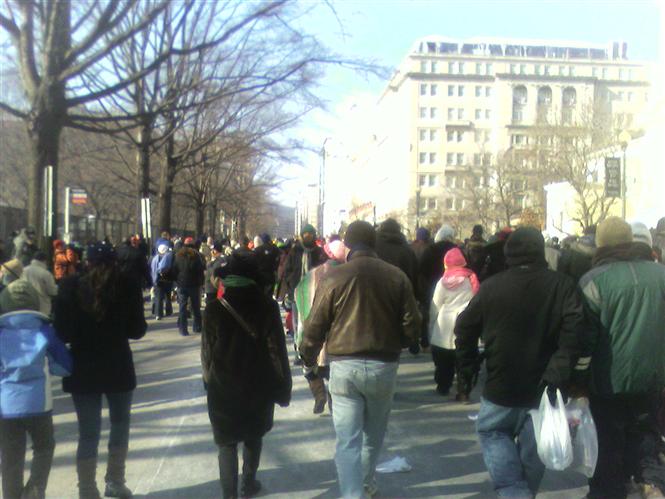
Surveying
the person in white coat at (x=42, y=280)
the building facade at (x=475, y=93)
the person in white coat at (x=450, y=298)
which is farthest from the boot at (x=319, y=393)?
the building facade at (x=475, y=93)

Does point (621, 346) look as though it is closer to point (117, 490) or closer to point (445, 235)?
point (117, 490)

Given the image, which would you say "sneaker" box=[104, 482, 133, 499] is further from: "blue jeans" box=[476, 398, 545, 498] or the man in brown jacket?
"blue jeans" box=[476, 398, 545, 498]

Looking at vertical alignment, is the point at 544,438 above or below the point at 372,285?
below

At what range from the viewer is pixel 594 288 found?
16.3 ft

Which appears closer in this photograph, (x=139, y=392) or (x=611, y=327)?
(x=611, y=327)

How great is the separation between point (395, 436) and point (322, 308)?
8.73 ft

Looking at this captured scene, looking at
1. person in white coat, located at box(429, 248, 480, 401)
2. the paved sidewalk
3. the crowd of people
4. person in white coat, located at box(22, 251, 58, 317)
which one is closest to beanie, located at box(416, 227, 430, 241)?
the paved sidewalk

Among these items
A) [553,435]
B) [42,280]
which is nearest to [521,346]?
[553,435]

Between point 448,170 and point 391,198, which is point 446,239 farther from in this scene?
point 391,198

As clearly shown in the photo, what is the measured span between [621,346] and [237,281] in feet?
8.34

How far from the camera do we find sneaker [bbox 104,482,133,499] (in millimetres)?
5352

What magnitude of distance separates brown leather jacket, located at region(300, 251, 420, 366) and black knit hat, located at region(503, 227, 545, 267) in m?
0.78

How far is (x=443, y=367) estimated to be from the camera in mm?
9000

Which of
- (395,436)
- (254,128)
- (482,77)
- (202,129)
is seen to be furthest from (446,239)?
(482,77)
